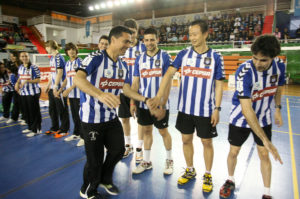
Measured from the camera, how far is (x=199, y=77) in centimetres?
271

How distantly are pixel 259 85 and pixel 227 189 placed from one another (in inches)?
57.2

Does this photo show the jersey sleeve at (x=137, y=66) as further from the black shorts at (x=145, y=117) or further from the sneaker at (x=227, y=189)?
the sneaker at (x=227, y=189)

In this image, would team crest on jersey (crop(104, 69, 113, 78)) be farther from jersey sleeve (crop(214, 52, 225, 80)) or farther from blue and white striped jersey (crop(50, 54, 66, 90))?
blue and white striped jersey (crop(50, 54, 66, 90))

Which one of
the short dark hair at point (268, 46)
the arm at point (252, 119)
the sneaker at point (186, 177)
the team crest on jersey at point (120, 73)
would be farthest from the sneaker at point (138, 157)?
the short dark hair at point (268, 46)

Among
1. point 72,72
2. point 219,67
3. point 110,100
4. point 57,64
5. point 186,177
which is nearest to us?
point 110,100

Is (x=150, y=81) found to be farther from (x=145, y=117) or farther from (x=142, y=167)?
(x=142, y=167)

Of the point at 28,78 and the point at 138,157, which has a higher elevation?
the point at 28,78

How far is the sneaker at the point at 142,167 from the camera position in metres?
3.24

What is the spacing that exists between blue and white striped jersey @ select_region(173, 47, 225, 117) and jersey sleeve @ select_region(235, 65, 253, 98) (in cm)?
34

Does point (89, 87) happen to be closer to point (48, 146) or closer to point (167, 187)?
point (167, 187)

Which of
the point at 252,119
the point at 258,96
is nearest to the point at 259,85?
the point at 258,96

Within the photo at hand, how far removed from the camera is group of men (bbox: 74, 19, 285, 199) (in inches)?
85.6

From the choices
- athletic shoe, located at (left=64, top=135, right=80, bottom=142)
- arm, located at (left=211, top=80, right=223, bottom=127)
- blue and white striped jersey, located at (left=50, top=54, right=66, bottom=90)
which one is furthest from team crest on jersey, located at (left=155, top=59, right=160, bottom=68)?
athletic shoe, located at (left=64, top=135, right=80, bottom=142)

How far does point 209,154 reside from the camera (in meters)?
2.83
